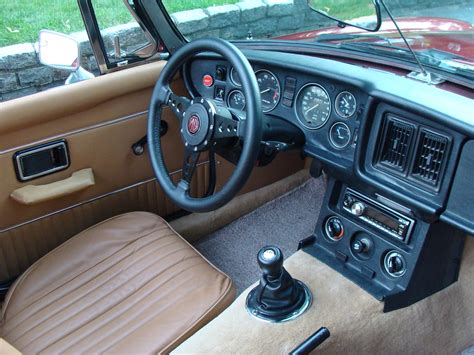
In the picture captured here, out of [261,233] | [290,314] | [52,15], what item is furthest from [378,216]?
[52,15]

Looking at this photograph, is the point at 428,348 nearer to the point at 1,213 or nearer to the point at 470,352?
the point at 470,352

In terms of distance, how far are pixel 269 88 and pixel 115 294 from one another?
82 centimetres

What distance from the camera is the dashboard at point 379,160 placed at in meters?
1.39

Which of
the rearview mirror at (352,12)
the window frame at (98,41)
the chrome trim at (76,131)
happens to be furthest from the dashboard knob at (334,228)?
the window frame at (98,41)

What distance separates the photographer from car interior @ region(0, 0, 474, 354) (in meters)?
1.46

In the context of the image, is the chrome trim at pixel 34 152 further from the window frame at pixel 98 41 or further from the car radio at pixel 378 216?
the car radio at pixel 378 216

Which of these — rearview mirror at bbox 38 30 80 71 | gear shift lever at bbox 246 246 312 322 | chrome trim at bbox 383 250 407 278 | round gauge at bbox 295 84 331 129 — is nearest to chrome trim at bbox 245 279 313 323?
gear shift lever at bbox 246 246 312 322

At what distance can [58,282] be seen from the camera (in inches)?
67.6

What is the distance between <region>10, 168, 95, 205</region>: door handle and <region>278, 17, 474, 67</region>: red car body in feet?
3.09

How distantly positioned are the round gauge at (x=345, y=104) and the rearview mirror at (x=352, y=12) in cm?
23

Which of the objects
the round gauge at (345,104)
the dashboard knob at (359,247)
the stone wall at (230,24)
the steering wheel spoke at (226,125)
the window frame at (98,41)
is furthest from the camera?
the stone wall at (230,24)

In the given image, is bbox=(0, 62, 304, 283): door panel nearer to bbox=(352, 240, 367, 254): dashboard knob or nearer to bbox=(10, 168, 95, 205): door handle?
bbox=(10, 168, 95, 205): door handle

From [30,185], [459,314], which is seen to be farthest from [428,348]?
[30,185]

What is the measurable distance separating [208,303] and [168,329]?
0.14m
